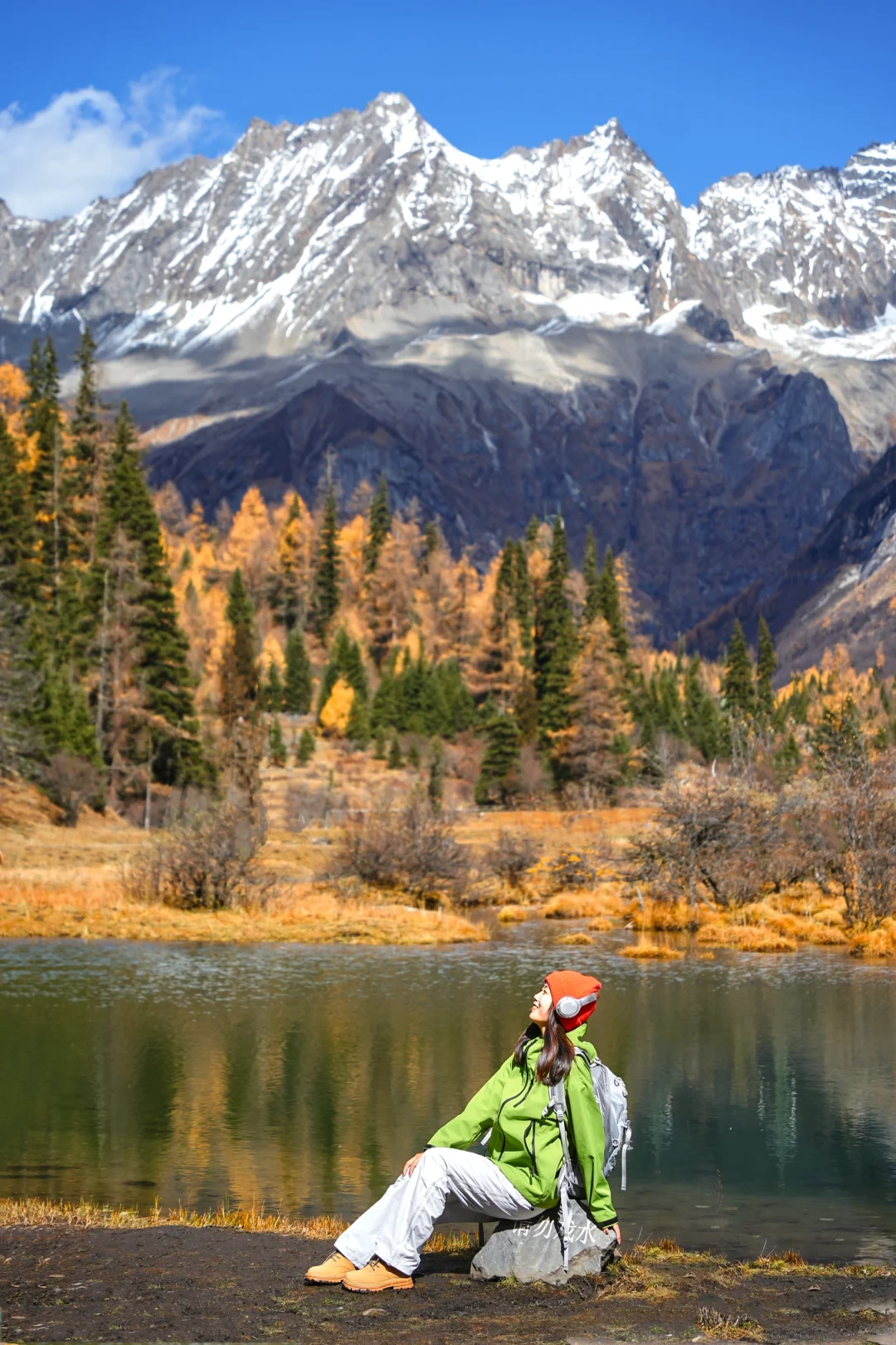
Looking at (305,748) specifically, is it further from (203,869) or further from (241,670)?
(203,869)

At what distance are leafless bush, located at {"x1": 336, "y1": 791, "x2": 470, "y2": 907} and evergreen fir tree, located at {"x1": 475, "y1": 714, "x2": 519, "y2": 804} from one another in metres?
36.2

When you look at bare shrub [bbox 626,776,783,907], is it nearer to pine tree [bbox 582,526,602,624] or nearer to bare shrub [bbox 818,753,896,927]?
bare shrub [bbox 818,753,896,927]

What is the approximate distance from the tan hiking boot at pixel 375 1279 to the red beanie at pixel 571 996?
5.81 ft

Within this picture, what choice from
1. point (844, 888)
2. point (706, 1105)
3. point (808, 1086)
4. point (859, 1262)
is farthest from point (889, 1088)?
point (844, 888)

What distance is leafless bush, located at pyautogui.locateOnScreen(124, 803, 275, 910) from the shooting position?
3662 centimetres

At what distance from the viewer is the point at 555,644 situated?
299 feet

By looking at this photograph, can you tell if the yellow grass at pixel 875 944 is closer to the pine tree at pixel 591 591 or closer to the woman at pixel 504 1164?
the woman at pixel 504 1164

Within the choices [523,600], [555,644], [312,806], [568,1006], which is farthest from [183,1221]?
[523,600]

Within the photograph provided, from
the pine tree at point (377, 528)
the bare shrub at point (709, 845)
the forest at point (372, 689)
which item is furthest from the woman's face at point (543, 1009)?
the pine tree at point (377, 528)

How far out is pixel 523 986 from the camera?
27938 millimetres

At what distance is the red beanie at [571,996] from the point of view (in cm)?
886

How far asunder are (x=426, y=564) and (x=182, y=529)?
2042 inches

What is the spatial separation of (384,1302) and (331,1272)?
1.46 ft

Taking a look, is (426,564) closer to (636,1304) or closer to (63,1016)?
(63,1016)
